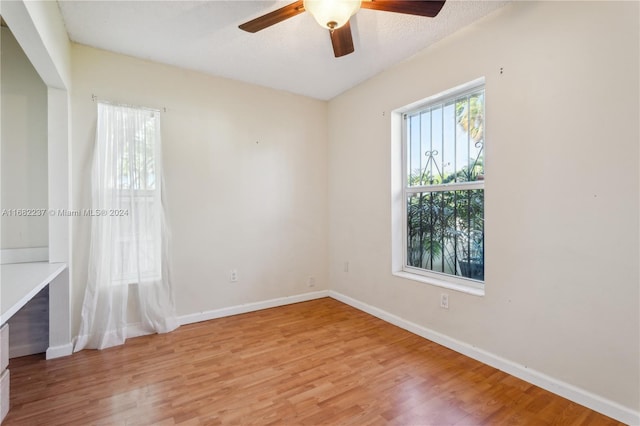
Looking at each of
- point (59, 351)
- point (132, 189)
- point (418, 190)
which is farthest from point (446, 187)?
point (59, 351)

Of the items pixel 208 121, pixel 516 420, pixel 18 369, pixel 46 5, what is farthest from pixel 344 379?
pixel 46 5

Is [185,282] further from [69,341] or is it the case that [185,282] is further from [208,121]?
[208,121]

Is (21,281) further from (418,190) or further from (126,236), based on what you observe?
(418,190)

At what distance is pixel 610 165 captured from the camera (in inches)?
66.3

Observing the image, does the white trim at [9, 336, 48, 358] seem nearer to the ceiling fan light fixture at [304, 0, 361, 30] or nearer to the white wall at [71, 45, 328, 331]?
the white wall at [71, 45, 328, 331]

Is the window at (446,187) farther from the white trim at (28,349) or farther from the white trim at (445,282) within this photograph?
the white trim at (28,349)

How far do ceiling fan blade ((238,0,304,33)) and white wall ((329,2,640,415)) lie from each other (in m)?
1.44

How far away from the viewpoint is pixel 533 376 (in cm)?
198

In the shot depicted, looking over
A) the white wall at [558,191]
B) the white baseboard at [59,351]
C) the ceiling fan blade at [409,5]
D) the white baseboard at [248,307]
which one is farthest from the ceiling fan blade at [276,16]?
the white baseboard at [59,351]

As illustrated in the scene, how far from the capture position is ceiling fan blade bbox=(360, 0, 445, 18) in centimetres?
163

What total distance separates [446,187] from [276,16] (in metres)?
1.95

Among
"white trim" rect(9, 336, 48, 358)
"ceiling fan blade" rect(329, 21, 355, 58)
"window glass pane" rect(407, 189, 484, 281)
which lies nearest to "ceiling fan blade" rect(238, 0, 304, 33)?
"ceiling fan blade" rect(329, 21, 355, 58)

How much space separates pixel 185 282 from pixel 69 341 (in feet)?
3.23

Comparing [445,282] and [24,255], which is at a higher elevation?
[24,255]
